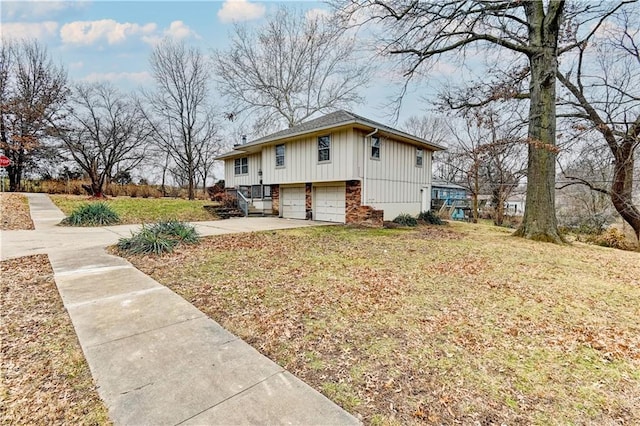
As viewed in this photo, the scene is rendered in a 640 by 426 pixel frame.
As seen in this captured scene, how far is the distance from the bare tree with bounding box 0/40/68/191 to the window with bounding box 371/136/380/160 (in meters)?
20.6

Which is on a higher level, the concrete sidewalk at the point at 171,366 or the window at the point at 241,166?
the window at the point at 241,166

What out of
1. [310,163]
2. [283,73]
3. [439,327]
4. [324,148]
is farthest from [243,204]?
[439,327]

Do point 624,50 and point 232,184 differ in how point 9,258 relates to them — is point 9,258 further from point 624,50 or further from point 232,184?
point 624,50

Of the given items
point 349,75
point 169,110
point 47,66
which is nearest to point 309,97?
point 349,75

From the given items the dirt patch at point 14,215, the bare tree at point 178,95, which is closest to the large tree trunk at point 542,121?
the dirt patch at point 14,215

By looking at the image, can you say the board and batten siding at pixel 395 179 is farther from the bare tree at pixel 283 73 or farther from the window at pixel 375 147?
the bare tree at pixel 283 73

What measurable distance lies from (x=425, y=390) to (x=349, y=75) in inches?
853

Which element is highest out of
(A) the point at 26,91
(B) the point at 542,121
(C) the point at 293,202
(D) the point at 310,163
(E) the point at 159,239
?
(A) the point at 26,91

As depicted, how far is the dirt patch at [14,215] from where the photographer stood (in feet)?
29.8

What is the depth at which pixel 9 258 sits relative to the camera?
5344 millimetres

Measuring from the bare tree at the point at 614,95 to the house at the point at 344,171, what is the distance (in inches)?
225

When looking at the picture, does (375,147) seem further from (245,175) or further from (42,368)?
(42,368)

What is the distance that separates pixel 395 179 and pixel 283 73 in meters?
13.7

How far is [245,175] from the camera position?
18.9 metres
